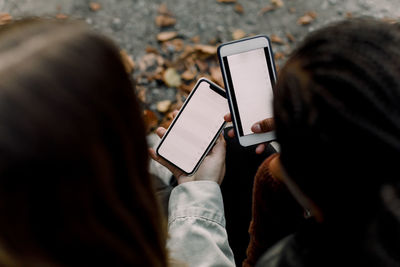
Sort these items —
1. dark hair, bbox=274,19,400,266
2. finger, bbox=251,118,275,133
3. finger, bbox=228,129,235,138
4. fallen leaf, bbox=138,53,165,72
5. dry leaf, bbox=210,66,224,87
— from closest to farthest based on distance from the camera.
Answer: dark hair, bbox=274,19,400,266 < finger, bbox=251,118,275,133 < finger, bbox=228,129,235,138 < dry leaf, bbox=210,66,224,87 < fallen leaf, bbox=138,53,165,72

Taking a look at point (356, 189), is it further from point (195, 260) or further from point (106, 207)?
point (195, 260)

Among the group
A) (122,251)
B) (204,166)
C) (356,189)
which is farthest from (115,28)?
(356,189)

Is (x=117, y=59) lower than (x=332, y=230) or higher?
higher

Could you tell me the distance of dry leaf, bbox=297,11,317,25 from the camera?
2.12 m

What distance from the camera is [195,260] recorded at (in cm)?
117

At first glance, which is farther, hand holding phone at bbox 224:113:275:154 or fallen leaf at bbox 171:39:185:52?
fallen leaf at bbox 171:39:185:52

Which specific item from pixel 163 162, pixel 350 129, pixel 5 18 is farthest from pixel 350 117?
pixel 5 18

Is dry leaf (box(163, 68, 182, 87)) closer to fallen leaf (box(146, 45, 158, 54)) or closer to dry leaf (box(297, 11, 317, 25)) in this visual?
fallen leaf (box(146, 45, 158, 54))

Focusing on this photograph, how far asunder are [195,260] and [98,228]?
581 millimetres

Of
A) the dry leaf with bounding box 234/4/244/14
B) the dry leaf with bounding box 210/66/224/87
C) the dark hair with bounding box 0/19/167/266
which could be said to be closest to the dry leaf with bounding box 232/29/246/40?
the dry leaf with bounding box 234/4/244/14

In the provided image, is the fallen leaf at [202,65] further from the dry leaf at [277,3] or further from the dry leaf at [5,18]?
the dry leaf at [5,18]

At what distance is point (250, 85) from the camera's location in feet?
4.68

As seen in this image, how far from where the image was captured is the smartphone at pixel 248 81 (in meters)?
1.40

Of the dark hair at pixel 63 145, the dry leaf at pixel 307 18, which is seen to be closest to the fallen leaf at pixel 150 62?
the dry leaf at pixel 307 18
